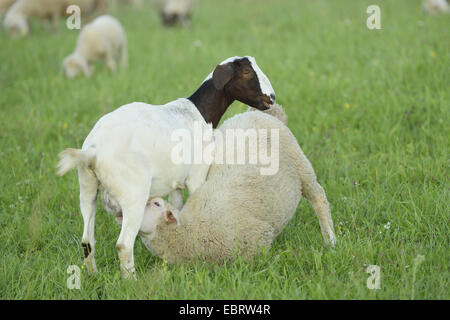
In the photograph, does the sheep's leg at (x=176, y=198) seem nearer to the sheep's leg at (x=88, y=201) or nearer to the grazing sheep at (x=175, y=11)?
the sheep's leg at (x=88, y=201)

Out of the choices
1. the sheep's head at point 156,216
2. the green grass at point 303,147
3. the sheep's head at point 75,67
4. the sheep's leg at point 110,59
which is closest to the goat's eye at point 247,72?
the sheep's head at point 156,216

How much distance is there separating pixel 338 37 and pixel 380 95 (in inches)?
98.3

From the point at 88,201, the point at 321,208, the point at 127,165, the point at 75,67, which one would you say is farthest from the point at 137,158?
the point at 75,67

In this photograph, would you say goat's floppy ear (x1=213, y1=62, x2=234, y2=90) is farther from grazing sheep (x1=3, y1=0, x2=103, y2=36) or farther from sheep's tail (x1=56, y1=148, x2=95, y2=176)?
grazing sheep (x1=3, y1=0, x2=103, y2=36)

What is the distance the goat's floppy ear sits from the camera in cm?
328

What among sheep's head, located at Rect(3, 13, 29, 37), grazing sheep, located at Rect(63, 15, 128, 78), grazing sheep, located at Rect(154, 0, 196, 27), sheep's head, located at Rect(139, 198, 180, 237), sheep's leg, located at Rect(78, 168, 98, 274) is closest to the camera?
sheep's leg, located at Rect(78, 168, 98, 274)

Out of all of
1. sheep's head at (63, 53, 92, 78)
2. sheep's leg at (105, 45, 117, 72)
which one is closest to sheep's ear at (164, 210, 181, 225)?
sheep's head at (63, 53, 92, 78)

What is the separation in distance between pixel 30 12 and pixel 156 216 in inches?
331

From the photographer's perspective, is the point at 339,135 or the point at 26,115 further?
the point at 26,115

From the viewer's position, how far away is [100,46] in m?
7.55

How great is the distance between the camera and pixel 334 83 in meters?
5.74

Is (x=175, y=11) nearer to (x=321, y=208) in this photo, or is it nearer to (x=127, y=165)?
(x=321, y=208)
